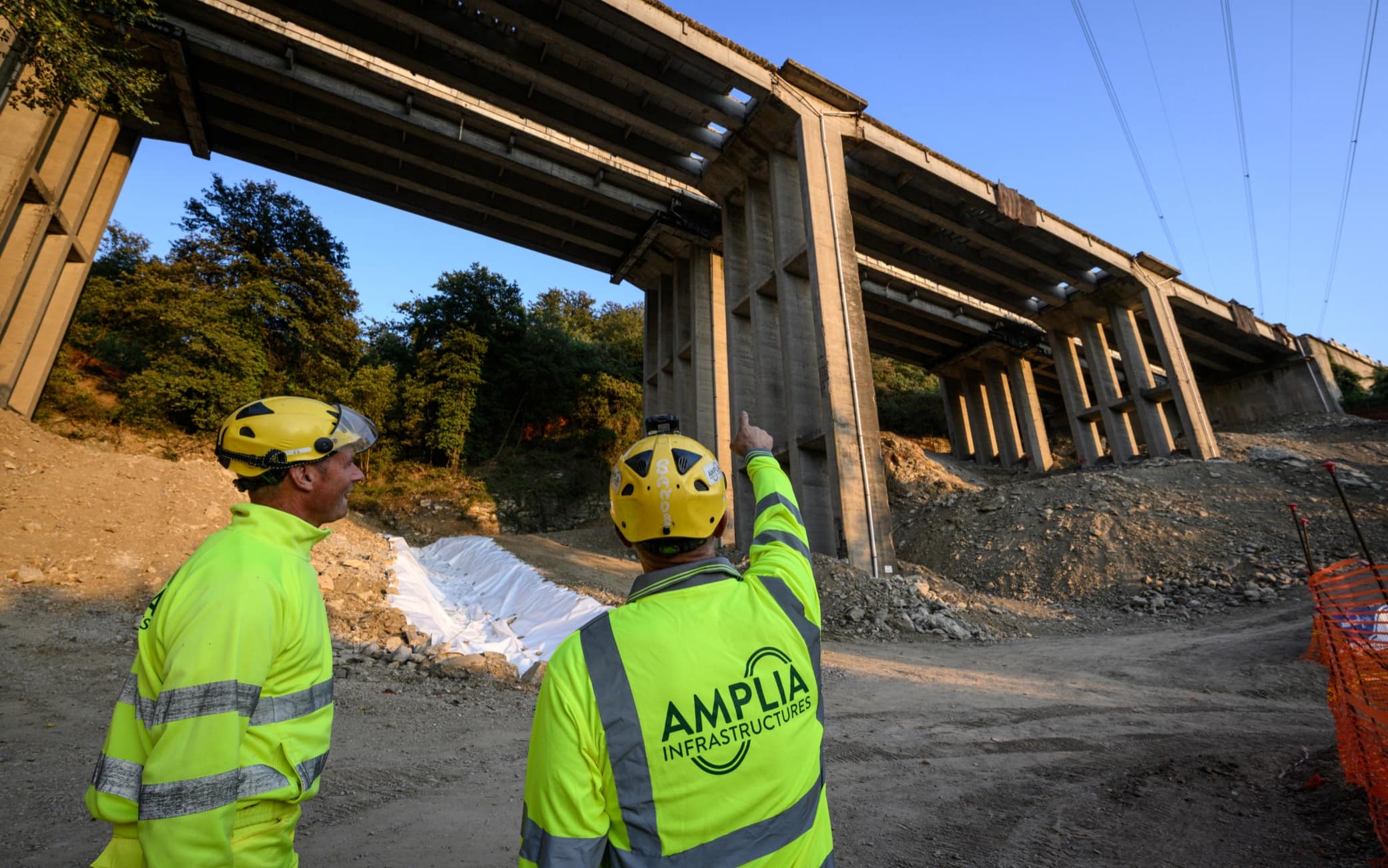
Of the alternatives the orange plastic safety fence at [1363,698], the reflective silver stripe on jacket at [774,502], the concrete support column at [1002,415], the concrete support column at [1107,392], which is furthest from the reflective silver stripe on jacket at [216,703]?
the concrete support column at [1002,415]

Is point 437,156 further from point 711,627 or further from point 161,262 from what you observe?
point 711,627

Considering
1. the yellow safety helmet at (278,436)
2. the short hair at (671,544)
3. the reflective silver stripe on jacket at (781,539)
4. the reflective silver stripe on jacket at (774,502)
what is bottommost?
the short hair at (671,544)

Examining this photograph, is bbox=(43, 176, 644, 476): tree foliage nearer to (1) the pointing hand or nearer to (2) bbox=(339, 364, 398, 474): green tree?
(2) bbox=(339, 364, 398, 474): green tree

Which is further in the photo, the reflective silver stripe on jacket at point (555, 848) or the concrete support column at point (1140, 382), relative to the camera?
the concrete support column at point (1140, 382)

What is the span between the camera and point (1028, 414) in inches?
1156

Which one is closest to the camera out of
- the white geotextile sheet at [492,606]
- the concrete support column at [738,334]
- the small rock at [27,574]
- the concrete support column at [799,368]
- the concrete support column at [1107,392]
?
the small rock at [27,574]

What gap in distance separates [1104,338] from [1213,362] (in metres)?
10.5

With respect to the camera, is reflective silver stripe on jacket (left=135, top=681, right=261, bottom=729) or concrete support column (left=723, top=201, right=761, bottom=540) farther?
concrete support column (left=723, top=201, right=761, bottom=540)

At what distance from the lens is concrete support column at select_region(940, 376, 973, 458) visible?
34.1 meters

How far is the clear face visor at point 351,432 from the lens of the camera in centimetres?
188

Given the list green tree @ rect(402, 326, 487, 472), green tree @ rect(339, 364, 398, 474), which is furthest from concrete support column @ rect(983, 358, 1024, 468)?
green tree @ rect(339, 364, 398, 474)

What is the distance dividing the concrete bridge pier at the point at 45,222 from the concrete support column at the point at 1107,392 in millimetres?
33085

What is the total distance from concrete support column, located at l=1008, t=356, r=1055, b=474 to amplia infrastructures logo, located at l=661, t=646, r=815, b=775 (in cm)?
3141

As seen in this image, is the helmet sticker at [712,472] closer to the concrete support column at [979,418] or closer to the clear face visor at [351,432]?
the clear face visor at [351,432]
